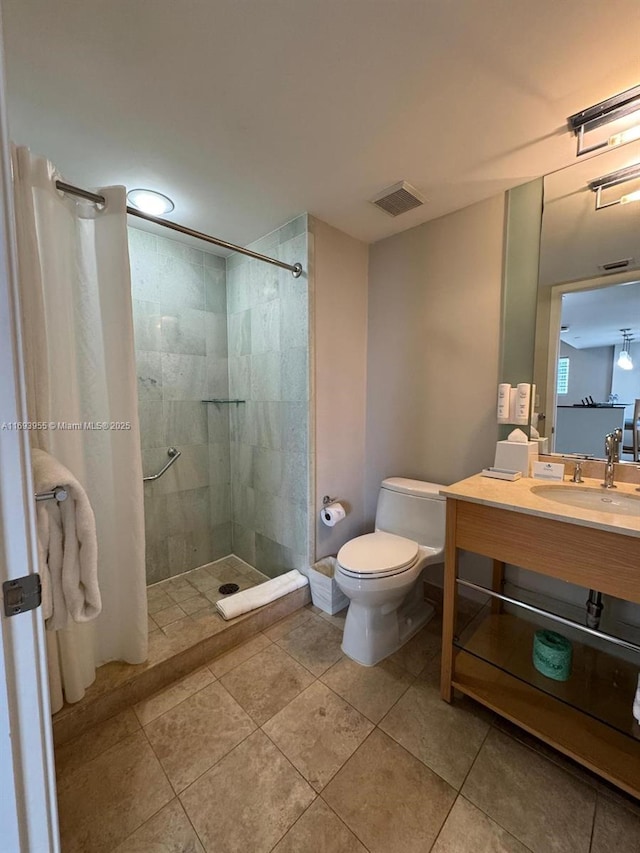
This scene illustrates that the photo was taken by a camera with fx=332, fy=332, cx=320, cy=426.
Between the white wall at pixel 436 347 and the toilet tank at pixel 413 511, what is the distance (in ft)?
0.63

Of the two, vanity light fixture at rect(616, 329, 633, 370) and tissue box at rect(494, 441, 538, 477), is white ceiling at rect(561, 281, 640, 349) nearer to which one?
vanity light fixture at rect(616, 329, 633, 370)

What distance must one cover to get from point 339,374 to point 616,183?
→ 4.89 ft

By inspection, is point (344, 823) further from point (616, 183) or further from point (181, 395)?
point (616, 183)

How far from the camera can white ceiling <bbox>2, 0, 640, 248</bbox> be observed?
903 millimetres

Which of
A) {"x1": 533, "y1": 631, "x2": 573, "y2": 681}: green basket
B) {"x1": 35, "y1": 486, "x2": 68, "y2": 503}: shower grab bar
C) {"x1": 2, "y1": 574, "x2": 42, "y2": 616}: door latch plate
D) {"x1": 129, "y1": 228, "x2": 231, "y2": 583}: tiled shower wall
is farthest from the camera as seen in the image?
{"x1": 129, "y1": 228, "x2": 231, "y2": 583}: tiled shower wall

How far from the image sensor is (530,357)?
5.26 ft

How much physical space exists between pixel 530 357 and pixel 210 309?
80.8 inches

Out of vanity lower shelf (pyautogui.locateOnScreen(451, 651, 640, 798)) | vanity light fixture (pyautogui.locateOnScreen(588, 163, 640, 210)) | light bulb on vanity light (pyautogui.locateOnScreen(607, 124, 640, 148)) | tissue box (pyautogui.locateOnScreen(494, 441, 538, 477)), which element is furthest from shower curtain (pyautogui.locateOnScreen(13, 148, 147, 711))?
vanity light fixture (pyautogui.locateOnScreen(588, 163, 640, 210))

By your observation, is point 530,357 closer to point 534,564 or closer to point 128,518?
point 534,564

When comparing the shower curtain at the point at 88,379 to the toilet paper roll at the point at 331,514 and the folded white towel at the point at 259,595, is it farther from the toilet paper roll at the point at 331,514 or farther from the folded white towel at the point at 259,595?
the toilet paper roll at the point at 331,514

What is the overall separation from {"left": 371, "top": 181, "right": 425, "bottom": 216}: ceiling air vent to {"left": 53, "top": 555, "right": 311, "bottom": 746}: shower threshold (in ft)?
7.22

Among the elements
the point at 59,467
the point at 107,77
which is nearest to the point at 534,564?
the point at 59,467

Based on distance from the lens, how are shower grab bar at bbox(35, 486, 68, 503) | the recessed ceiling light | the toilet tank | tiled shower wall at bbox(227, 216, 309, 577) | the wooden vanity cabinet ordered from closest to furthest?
shower grab bar at bbox(35, 486, 68, 503)
the wooden vanity cabinet
the recessed ceiling light
the toilet tank
tiled shower wall at bbox(227, 216, 309, 577)

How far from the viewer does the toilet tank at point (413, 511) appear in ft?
5.81
